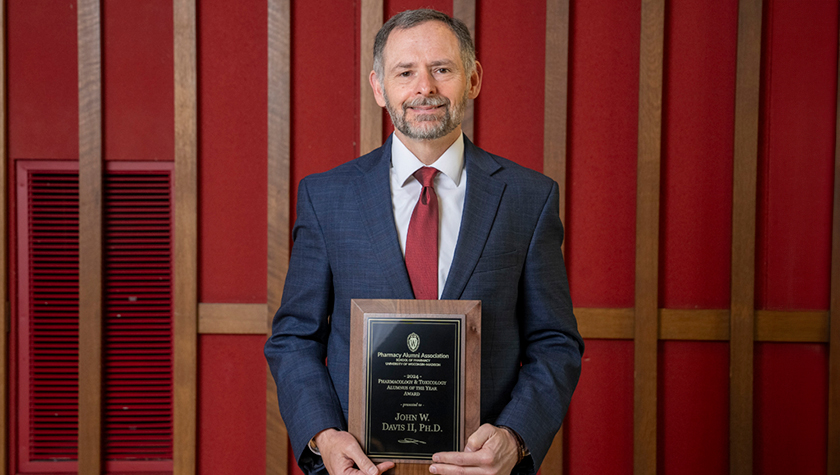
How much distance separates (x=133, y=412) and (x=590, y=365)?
2.05 meters

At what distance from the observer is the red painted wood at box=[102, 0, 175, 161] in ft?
7.89

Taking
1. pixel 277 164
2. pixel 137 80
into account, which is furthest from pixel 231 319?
pixel 137 80

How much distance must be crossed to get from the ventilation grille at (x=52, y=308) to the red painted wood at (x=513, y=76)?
1.88 m

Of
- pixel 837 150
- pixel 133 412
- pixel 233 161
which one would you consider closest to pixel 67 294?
pixel 133 412

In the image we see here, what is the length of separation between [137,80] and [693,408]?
2.82 metres

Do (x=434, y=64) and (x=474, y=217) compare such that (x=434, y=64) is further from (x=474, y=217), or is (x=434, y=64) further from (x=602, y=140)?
(x=602, y=140)

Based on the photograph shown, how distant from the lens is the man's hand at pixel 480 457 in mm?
1062

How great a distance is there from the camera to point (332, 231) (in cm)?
128

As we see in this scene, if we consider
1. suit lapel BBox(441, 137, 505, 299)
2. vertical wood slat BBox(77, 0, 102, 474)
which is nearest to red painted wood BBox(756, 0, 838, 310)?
suit lapel BBox(441, 137, 505, 299)

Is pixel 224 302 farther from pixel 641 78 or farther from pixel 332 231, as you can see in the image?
pixel 641 78

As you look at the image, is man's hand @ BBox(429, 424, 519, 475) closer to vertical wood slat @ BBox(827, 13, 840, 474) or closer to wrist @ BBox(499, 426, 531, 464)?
wrist @ BBox(499, 426, 531, 464)

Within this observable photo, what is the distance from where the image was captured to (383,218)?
1256mm

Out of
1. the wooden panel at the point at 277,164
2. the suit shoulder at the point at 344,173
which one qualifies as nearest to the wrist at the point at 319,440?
the suit shoulder at the point at 344,173

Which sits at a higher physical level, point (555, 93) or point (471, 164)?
point (555, 93)
